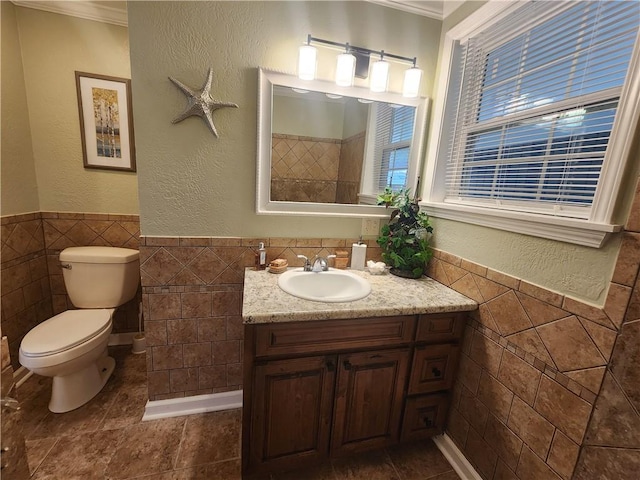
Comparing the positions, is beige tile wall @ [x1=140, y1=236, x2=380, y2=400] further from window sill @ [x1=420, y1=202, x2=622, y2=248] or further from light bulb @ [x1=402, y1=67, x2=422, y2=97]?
light bulb @ [x1=402, y1=67, x2=422, y2=97]

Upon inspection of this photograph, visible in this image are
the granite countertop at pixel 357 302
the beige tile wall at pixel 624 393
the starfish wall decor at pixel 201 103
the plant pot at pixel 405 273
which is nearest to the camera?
the beige tile wall at pixel 624 393

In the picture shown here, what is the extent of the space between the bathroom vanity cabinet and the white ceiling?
1.65 metres

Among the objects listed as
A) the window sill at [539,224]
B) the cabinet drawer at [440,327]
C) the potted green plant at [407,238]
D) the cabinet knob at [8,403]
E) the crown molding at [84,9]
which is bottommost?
the cabinet knob at [8,403]

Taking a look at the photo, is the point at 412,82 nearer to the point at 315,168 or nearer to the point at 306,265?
the point at 315,168

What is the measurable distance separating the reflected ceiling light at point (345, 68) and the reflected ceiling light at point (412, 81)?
314mm

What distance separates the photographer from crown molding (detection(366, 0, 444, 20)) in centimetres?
149

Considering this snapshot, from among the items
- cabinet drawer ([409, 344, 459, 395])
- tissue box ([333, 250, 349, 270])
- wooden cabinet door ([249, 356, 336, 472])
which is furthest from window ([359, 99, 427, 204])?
wooden cabinet door ([249, 356, 336, 472])

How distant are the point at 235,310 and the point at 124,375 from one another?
104 cm

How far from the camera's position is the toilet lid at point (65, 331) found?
140 centimetres

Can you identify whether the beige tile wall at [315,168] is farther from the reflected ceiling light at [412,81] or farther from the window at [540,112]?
the window at [540,112]

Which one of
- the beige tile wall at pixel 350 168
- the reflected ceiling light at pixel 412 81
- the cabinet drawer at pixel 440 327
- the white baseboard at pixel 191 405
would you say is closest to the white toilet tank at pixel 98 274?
the white baseboard at pixel 191 405

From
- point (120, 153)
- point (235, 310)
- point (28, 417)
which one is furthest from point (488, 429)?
point (120, 153)

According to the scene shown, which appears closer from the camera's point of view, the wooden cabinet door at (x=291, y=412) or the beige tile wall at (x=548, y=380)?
the beige tile wall at (x=548, y=380)

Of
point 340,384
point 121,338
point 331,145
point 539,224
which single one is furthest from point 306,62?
point 121,338
